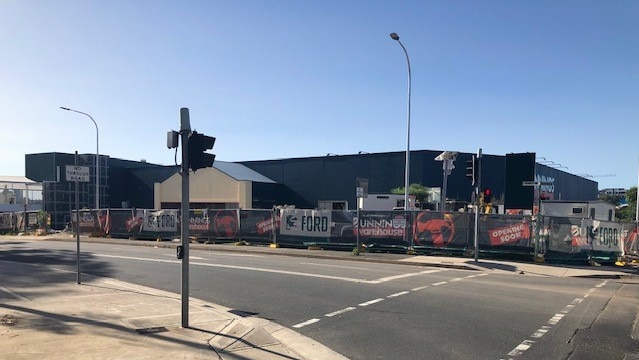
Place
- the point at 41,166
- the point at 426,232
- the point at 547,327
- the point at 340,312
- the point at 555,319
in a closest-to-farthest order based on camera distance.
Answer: the point at 547,327 < the point at 555,319 < the point at 340,312 < the point at 426,232 < the point at 41,166

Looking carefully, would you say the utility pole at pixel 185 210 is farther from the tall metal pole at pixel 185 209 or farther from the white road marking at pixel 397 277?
the white road marking at pixel 397 277

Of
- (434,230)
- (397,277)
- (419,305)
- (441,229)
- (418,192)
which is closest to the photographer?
(419,305)

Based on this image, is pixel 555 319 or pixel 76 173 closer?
pixel 555 319

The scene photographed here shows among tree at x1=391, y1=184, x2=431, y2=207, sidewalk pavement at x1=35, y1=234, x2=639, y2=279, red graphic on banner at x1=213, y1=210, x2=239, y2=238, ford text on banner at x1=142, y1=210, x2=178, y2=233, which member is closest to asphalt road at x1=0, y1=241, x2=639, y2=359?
sidewalk pavement at x1=35, y1=234, x2=639, y2=279

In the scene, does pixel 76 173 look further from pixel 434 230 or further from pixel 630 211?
pixel 630 211

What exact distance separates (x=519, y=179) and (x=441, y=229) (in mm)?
5703

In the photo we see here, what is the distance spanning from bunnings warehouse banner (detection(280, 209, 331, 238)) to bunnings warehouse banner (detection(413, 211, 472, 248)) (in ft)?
14.8

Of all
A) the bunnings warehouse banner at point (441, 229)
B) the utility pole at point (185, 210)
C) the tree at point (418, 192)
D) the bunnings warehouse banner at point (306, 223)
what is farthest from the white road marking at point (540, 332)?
the tree at point (418, 192)

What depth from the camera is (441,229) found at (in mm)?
20891

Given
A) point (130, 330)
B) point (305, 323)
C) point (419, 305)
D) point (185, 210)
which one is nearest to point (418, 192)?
point (419, 305)

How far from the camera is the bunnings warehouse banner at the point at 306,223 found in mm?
23875

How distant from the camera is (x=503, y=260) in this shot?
19.3m

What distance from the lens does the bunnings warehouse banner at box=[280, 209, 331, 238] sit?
940 inches

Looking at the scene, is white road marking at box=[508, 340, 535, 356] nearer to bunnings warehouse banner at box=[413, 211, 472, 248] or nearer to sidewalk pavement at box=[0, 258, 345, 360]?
sidewalk pavement at box=[0, 258, 345, 360]
